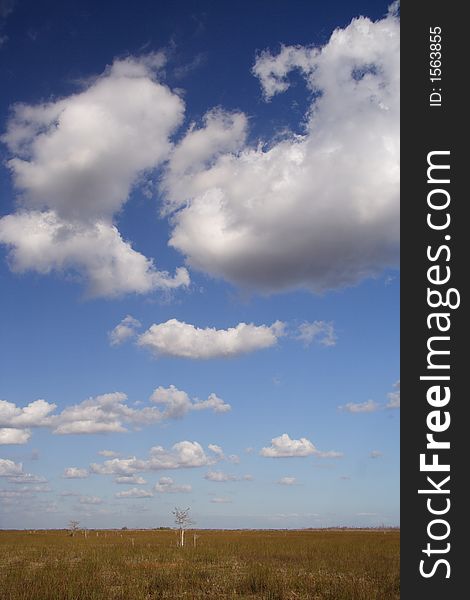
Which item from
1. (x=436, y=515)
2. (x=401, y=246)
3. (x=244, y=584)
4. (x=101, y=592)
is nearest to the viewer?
(x=436, y=515)

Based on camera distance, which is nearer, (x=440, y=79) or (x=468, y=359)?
(x=468, y=359)

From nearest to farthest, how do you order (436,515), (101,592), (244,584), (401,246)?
(436,515) → (401,246) → (101,592) → (244,584)

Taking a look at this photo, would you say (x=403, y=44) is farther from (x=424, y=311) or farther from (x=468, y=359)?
(x=468, y=359)

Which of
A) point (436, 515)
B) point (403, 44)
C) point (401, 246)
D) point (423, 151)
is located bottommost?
point (436, 515)

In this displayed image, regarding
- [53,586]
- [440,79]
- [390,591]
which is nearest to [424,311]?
[440,79]

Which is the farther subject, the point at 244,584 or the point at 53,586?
the point at 244,584

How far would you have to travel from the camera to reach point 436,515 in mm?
9492

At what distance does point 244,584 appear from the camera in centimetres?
2152

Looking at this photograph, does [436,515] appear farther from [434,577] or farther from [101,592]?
[101,592]

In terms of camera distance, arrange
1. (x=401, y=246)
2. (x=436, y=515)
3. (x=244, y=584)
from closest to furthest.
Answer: (x=436, y=515) < (x=401, y=246) < (x=244, y=584)

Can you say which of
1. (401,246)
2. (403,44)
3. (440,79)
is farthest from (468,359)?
(403,44)

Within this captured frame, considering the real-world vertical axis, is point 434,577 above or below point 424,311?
below

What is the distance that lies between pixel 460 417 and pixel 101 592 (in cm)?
1548

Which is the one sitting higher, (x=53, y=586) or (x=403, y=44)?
(x=403, y=44)
